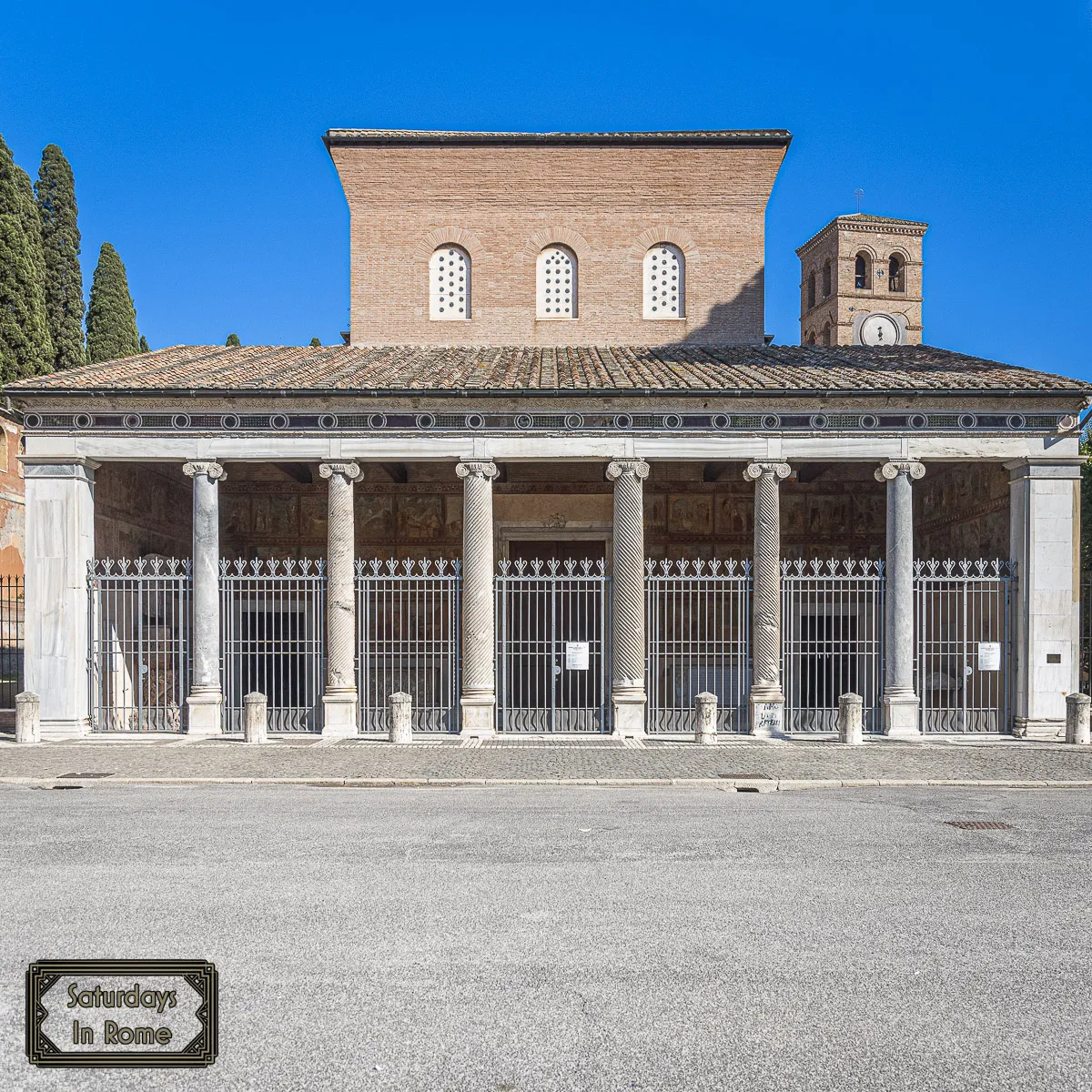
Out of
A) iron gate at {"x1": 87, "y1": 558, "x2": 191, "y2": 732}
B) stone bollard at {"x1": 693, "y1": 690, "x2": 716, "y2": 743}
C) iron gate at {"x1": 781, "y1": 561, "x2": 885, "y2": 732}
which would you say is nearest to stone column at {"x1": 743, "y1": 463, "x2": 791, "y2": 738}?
iron gate at {"x1": 781, "y1": 561, "x2": 885, "y2": 732}

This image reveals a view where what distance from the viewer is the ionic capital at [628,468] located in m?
14.1

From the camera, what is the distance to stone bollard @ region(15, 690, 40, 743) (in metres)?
13.3

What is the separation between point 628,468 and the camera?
1410cm

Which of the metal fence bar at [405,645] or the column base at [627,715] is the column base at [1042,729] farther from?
the metal fence bar at [405,645]

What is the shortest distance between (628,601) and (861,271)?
122ft

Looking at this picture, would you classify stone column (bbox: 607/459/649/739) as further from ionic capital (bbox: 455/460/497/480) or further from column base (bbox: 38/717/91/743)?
column base (bbox: 38/717/91/743)

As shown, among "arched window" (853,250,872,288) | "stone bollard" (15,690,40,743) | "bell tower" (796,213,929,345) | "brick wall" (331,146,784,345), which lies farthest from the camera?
"arched window" (853,250,872,288)

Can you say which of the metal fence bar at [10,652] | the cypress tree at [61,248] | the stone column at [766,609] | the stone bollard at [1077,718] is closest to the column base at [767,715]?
the stone column at [766,609]

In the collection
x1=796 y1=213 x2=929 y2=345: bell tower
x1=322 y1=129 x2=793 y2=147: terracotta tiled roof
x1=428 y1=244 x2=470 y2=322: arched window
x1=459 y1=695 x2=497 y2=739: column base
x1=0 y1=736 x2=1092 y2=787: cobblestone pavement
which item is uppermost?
x1=796 y1=213 x2=929 y2=345: bell tower

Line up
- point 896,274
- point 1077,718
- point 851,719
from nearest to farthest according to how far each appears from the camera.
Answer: point 1077,718
point 851,719
point 896,274

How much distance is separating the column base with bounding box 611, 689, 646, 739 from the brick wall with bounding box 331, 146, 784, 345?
25.7 feet

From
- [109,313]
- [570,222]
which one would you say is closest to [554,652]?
[570,222]

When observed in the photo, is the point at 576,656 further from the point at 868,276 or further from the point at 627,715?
the point at 868,276

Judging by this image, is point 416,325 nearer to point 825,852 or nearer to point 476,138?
point 476,138
